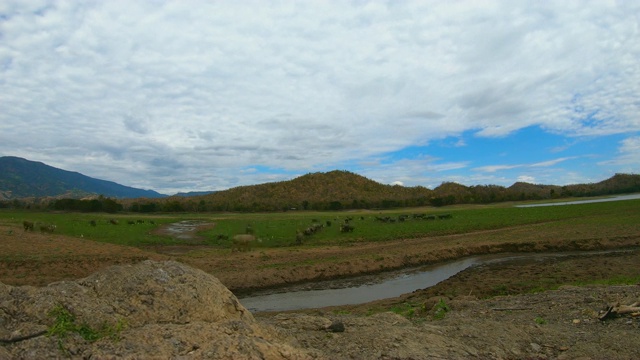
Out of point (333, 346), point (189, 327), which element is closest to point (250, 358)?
point (189, 327)

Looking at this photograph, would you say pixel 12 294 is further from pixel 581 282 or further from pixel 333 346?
pixel 581 282

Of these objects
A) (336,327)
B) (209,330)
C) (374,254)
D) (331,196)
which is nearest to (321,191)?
(331,196)

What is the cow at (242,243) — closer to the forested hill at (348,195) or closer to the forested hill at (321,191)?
the forested hill at (348,195)

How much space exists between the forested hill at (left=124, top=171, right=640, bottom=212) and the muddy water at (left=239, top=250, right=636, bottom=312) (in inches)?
2382

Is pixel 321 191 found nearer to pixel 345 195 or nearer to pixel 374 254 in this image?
pixel 345 195

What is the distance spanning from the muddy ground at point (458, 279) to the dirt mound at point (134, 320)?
1.57 metres

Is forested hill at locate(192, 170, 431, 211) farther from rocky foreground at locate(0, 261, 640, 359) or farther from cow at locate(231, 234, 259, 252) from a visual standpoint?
rocky foreground at locate(0, 261, 640, 359)

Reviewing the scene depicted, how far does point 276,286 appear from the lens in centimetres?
1975

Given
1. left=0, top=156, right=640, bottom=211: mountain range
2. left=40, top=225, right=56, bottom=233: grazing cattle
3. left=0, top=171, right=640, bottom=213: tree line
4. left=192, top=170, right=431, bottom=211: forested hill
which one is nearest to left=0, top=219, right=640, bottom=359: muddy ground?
left=40, top=225, right=56, bottom=233: grazing cattle

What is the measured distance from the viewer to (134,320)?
17.0 feet

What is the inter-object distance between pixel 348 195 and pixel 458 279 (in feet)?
305

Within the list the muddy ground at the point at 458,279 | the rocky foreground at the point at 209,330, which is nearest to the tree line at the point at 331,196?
the muddy ground at the point at 458,279

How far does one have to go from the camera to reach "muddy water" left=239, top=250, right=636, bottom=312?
661 inches

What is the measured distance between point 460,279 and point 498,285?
247 centimetres
